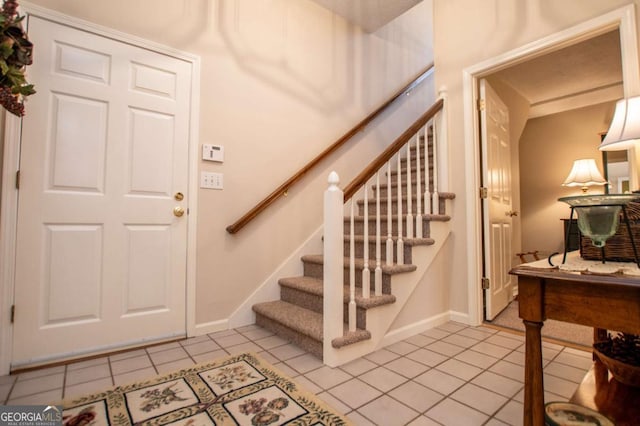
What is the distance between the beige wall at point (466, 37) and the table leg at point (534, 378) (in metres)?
1.56

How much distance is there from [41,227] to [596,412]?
109 inches

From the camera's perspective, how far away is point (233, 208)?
245cm

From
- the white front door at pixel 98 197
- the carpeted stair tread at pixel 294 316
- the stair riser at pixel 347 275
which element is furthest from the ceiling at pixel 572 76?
the white front door at pixel 98 197

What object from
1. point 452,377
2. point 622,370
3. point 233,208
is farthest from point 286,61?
point 622,370

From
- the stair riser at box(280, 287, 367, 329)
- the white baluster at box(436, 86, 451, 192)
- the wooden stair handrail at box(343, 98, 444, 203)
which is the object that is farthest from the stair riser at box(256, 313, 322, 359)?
the white baluster at box(436, 86, 451, 192)

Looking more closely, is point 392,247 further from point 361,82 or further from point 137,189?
point 361,82

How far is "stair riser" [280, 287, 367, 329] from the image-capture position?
1.95m

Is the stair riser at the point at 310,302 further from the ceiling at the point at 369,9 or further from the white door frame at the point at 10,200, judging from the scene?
the ceiling at the point at 369,9

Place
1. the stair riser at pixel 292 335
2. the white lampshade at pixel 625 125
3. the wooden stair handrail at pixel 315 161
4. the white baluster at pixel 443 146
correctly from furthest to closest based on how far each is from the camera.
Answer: the white baluster at pixel 443 146 → the wooden stair handrail at pixel 315 161 → the stair riser at pixel 292 335 → the white lampshade at pixel 625 125

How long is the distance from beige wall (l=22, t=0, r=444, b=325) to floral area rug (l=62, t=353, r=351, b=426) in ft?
2.50

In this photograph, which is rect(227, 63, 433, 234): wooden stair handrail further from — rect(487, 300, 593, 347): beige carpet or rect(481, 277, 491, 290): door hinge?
rect(487, 300, 593, 347): beige carpet

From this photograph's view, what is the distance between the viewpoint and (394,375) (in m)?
1.67

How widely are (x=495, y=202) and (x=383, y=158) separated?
1.26 metres

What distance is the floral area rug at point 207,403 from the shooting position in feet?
4.17
